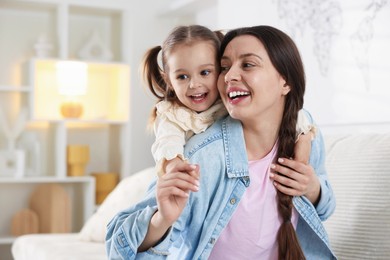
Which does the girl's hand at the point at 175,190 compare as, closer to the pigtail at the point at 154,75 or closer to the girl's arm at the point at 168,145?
the girl's arm at the point at 168,145

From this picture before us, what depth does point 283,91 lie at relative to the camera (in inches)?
62.7

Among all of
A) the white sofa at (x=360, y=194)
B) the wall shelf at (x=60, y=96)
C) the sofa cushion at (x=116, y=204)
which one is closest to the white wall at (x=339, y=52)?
the white sofa at (x=360, y=194)

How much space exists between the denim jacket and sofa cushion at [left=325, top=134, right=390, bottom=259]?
1.29ft

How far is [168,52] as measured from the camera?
5.70 feet

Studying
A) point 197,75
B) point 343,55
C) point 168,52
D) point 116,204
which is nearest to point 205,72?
point 197,75

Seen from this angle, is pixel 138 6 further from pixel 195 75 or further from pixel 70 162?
pixel 195 75

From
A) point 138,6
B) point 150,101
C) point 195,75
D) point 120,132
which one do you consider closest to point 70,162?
point 120,132

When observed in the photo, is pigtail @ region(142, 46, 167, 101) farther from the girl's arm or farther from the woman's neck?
the woman's neck

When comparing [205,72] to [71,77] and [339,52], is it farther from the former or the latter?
[71,77]

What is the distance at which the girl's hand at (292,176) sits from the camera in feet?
5.07

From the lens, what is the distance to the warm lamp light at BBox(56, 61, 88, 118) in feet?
14.3

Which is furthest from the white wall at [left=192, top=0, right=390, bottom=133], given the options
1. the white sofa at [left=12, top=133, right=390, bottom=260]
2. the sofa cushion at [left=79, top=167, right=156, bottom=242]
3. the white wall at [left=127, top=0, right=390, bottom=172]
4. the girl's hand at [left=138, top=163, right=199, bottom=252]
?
the girl's hand at [left=138, top=163, right=199, bottom=252]

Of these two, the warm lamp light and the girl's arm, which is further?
the warm lamp light

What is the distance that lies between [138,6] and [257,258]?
11.0 feet
